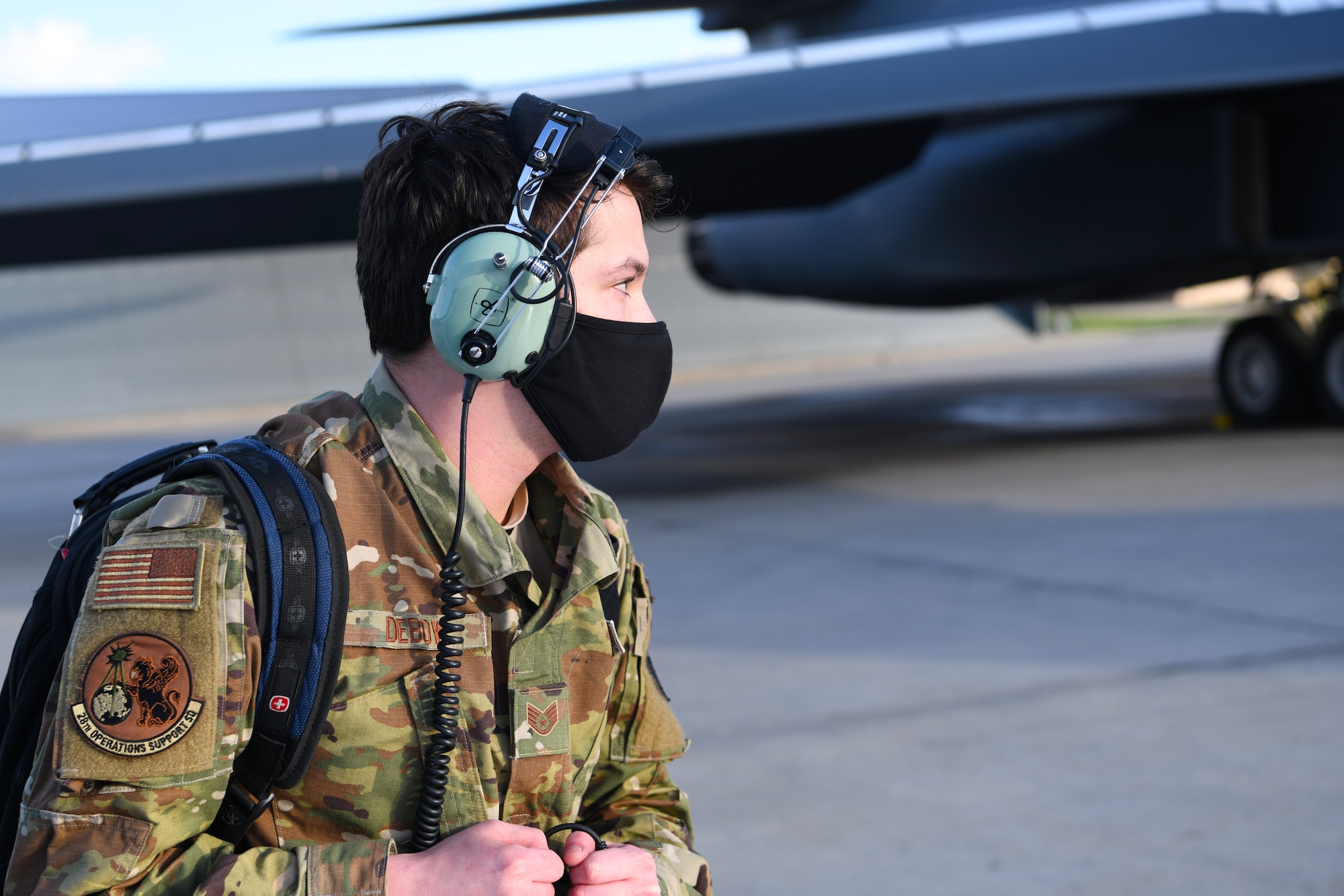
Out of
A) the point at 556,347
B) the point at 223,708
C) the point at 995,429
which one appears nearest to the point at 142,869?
the point at 223,708

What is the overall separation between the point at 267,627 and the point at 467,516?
279mm

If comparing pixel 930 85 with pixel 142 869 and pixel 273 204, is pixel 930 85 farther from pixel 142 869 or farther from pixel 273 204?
pixel 142 869

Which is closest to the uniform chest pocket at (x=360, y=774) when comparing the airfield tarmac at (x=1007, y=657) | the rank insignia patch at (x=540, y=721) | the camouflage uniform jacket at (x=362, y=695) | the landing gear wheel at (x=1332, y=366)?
the camouflage uniform jacket at (x=362, y=695)

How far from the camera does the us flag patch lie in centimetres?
127

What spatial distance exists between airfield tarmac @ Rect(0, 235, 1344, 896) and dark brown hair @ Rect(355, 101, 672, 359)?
2.12 metres

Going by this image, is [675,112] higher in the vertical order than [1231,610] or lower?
higher

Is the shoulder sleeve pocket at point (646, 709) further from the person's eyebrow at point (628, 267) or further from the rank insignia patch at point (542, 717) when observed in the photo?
the person's eyebrow at point (628, 267)

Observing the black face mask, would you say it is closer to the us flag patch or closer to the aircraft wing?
the us flag patch

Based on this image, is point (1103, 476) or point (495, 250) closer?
point (495, 250)

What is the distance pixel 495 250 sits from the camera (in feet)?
4.80

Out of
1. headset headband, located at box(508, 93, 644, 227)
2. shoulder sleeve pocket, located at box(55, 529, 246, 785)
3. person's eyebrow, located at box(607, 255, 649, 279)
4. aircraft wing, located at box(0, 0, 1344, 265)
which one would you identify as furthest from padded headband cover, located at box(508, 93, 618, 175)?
aircraft wing, located at box(0, 0, 1344, 265)

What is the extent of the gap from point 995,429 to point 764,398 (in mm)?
6492

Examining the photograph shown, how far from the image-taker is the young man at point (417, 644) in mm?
1266

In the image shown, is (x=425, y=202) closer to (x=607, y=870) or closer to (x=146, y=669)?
(x=146, y=669)
